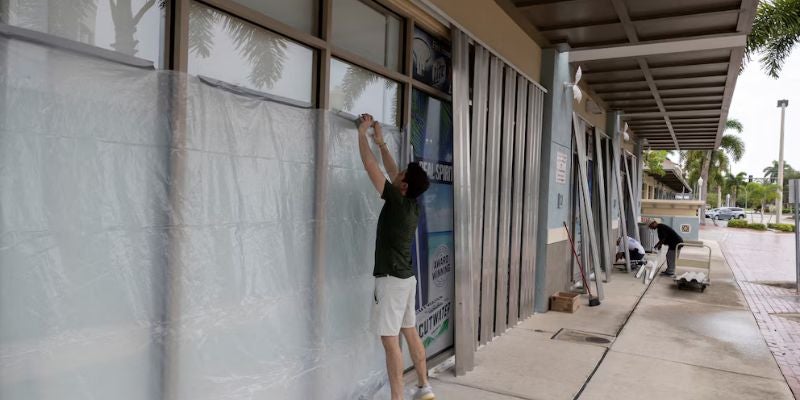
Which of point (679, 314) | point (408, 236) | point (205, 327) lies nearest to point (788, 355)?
point (679, 314)

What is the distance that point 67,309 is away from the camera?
1.98 m

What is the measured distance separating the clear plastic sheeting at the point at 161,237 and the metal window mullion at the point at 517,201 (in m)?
3.15

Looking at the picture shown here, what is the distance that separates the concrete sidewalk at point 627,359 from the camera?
4.39 metres

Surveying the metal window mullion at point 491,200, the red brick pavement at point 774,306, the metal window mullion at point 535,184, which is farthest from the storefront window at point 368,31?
the red brick pavement at point 774,306

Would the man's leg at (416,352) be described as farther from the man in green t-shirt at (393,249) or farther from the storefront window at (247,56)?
the storefront window at (247,56)

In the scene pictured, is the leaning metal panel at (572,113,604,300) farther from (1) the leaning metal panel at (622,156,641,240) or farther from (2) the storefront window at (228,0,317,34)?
(1) the leaning metal panel at (622,156,641,240)

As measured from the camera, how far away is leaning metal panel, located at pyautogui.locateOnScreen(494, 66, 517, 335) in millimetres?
5742

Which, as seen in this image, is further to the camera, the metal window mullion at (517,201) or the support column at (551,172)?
the support column at (551,172)

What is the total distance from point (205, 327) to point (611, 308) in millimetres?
6566

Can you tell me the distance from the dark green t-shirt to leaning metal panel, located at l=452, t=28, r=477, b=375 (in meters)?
1.14

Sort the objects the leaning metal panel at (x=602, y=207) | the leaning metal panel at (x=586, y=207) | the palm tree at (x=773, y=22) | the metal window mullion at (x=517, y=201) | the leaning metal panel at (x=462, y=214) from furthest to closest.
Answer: the palm tree at (x=773, y=22)
the leaning metal panel at (x=602, y=207)
the leaning metal panel at (x=586, y=207)
the metal window mullion at (x=517, y=201)
the leaning metal panel at (x=462, y=214)

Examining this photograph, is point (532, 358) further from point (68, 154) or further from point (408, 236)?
point (68, 154)

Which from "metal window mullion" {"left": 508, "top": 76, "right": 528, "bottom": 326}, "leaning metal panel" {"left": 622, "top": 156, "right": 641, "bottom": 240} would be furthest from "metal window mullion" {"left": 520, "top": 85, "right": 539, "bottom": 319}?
"leaning metal panel" {"left": 622, "top": 156, "right": 641, "bottom": 240}

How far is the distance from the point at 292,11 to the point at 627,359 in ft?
14.7
